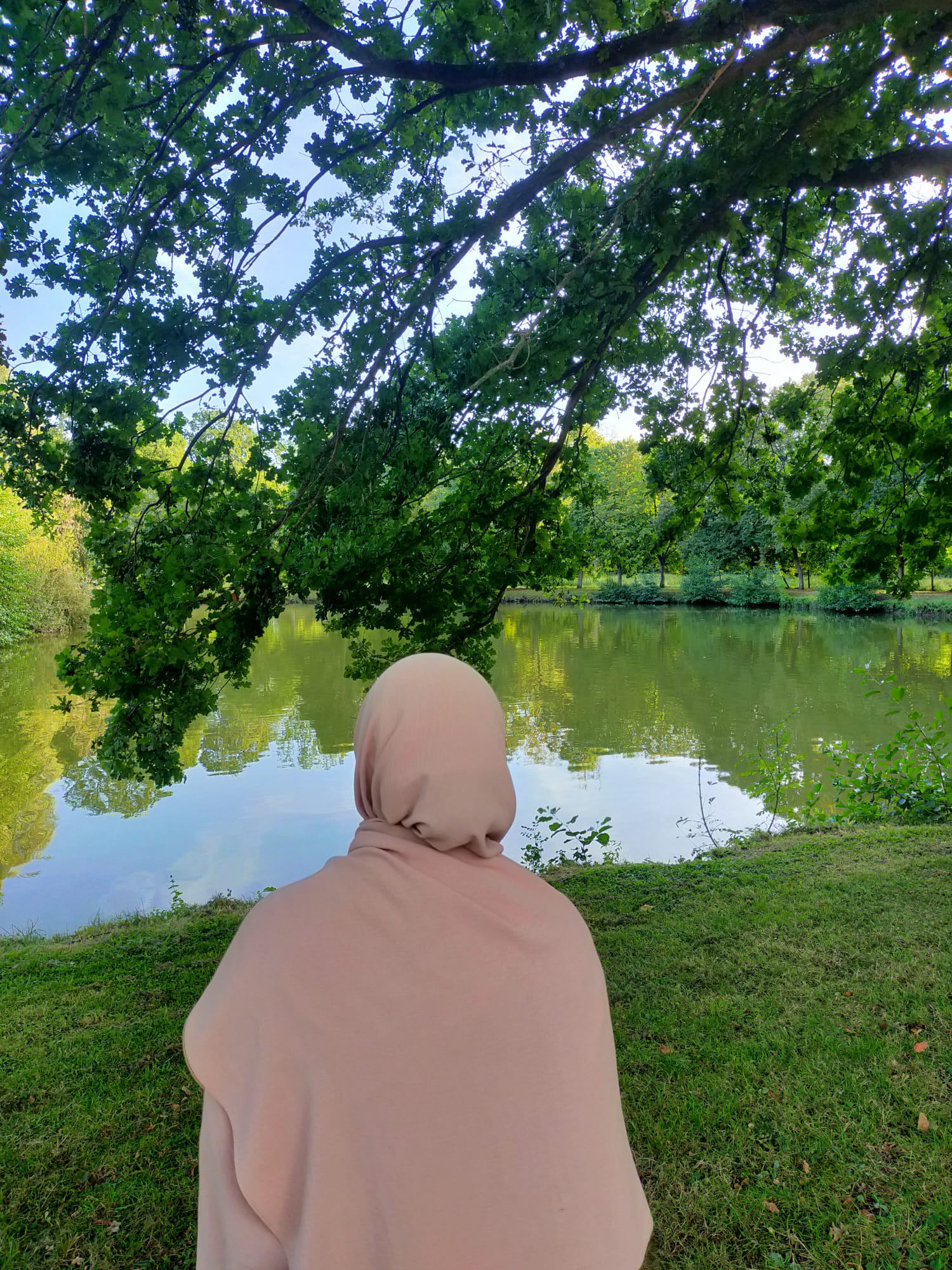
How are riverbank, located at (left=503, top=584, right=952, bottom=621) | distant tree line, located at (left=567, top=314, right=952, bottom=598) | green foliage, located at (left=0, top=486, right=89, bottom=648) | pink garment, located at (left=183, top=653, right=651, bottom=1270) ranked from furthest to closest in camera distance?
1. riverbank, located at (left=503, top=584, right=952, bottom=621)
2. green foliage, located at (left=0, top=486, right=89, bottom=648)
3. distant tree line, located at (left=567, top=314, right=952, bottom=598)
4. pink garment, located at (left=183, top=653, right=651, bottom=1270)

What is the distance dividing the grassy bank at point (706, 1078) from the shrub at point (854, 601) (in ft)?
111

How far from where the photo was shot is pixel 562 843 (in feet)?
30.1

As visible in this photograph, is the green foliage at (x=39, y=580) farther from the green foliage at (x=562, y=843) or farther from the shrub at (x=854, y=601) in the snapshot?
the shrub at (x=854, y=601)

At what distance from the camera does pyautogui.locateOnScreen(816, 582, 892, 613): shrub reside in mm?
36344

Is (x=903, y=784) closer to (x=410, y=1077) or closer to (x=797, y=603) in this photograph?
(x=410, y=1077)

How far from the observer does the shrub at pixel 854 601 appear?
119 feet

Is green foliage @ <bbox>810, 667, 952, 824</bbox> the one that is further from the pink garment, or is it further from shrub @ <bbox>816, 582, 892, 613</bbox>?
shrub @ <bbox>816, 582, 892, 613</bbox>

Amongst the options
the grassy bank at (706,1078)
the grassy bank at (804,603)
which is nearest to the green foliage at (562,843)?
the grassy bank at (706,1078)

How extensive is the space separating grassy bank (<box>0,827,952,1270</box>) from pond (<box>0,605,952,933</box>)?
2.94 m

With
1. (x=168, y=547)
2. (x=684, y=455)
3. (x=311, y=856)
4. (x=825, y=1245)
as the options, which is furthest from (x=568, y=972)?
(x=311, y=856)

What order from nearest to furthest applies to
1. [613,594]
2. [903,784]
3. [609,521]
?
[609,521], [903,784], [613,594]

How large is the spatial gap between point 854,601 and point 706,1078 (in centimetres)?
3757

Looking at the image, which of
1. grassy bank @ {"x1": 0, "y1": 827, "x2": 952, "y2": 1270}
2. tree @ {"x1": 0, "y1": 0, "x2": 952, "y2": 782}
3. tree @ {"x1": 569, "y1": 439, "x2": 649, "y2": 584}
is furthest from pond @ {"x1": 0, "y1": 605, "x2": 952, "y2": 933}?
tree @ {"x1": 0, "y1": 0, "x2": 952, "y2": 782}

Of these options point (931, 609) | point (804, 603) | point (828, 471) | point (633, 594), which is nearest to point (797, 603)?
point (804, 603)
